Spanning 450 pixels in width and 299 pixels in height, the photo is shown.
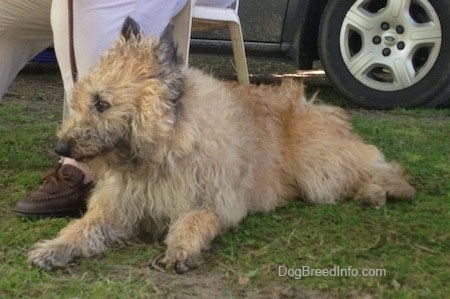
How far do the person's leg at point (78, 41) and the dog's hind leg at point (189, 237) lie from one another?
2.12 ft

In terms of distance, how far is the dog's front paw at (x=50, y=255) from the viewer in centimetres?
291

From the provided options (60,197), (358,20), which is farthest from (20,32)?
(358,20)

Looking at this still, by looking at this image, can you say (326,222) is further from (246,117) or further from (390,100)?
(390,100)

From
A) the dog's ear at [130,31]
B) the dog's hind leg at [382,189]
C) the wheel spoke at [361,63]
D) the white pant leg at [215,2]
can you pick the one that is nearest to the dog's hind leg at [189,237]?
the dog's ear at [130,31]

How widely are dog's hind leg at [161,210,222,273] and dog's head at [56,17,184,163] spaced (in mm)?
329

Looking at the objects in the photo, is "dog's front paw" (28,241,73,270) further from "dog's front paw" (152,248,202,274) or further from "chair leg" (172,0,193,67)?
"chair leg" (172,0,193,67)

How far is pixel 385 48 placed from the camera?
20.2ft

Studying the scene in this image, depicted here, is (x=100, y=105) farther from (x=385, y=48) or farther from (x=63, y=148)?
(x=385, y=48)

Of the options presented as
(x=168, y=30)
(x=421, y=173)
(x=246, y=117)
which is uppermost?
(x=168, y=30)

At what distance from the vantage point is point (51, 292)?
8.84ft

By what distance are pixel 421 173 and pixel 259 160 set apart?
45.6 inches

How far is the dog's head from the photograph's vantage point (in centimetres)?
302

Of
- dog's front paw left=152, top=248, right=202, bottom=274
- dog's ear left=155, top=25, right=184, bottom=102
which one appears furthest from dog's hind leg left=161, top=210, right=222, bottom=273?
dog's ear left=155, top=25, right=184, bottom=102

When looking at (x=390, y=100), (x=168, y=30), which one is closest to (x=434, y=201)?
(x=168, y=30)
